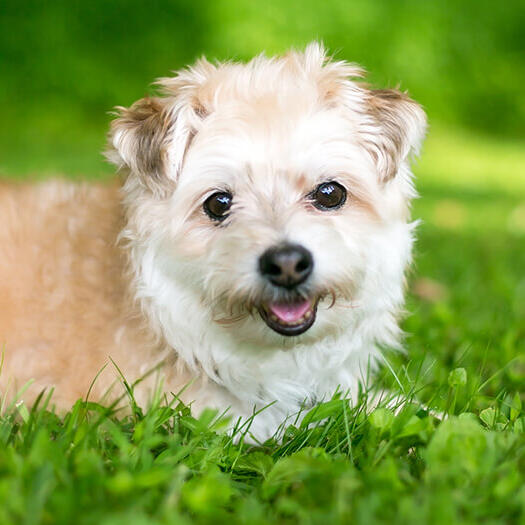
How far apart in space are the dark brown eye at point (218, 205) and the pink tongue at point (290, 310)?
443mm

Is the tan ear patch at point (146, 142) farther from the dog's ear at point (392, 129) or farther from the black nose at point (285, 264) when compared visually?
the dog's ear at point (392, 129)

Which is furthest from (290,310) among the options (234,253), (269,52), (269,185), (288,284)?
(269,52)

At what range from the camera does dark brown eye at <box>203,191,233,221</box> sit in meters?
3.01

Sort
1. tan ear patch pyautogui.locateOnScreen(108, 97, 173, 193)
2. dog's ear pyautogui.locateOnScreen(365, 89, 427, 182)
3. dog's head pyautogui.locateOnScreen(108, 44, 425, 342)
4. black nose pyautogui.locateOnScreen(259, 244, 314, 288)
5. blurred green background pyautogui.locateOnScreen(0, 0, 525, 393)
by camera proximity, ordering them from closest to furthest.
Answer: black nose pyautogui.locateOnScreen(259, 244, 314, 288)
dog's head pyautogui.locateOnScreen(108, 44, 425, 342)
tan ear patch pyautogui.locateOnScreen(108, 97, 173, 193)
dog's ear pyautogui.locateOnScreen(365, 89, 427, 182)
blurred green background pyautogui.locateOnScreen(0, 0, 525, 393)

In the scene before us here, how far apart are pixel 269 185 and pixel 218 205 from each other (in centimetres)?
23

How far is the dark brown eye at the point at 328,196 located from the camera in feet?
9.87

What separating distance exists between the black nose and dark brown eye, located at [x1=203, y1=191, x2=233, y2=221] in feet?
1.34

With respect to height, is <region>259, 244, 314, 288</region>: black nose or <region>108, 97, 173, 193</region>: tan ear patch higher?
<region>108, 97, 173, 193</region>: tan ear patch

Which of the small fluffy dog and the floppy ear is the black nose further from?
the floppy ear

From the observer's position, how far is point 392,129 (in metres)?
3.11

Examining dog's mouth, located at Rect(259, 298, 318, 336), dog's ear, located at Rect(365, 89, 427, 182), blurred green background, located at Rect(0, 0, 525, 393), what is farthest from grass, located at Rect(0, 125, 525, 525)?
blurred green background, located at Rect(0, 0, 525, 393)

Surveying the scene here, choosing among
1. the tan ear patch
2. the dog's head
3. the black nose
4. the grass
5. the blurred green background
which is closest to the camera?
the grass

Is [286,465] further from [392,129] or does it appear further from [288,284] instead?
[392,129]

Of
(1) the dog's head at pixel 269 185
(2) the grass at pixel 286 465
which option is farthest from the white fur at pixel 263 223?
(2) the grass at pixel 286 465
